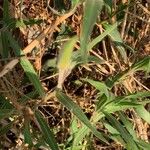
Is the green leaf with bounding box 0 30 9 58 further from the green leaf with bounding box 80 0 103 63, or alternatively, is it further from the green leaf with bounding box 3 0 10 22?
the green leaf with bounding box 80 0 103 63

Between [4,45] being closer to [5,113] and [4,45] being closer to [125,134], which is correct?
[5,113]

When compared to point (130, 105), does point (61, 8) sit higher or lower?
higher

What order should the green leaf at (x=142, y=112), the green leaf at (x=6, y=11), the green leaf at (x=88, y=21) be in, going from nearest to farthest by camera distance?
the green leaf at (x=88, y=21), the green leaf at (x=6, y=11), the green leaf at (x=142, y=112)

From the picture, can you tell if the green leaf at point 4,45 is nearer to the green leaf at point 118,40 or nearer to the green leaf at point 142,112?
the green leaf at point 118,40

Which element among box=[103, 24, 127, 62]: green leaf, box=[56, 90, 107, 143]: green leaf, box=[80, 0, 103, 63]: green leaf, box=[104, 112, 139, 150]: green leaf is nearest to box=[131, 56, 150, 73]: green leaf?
box=[103, 24, 127, 62]: green leaf

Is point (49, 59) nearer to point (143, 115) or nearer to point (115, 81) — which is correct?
point (115, 81)

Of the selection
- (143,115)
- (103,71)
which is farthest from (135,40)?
(143,115)

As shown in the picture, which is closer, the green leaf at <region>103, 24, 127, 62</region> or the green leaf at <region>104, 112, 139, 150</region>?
the green leaf at <region>104, 112, 139, 150</region>

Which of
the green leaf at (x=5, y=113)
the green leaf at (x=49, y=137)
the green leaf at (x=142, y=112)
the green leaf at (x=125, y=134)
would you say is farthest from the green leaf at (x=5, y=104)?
the green leaf at (x=142, y=112)

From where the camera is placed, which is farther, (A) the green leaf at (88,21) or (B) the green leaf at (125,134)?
(B) the green leaf at (125,134)

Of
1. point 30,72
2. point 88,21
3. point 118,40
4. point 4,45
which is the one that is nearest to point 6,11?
point 4,45

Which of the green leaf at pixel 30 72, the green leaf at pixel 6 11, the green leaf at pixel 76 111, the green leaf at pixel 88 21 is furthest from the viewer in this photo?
the green leaf at pixel 6 11
